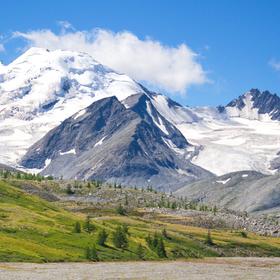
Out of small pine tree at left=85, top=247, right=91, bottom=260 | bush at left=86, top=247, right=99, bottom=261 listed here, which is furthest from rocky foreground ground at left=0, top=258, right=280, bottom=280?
small pine tree at left=85, top=247, right=91, bottom=260

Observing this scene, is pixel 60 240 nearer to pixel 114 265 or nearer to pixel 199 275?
pixel 114 265

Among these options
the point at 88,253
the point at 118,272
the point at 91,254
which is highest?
the point at 88,253

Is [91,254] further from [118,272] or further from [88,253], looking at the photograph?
[118,272]

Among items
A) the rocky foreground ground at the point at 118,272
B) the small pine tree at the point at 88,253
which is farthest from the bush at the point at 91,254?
the rocky foreground ground at the point at 118,272

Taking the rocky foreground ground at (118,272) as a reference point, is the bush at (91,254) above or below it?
above

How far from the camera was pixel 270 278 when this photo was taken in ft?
491

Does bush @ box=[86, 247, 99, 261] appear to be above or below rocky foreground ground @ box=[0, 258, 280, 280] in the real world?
above

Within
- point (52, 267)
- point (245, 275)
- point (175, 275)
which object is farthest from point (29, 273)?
point (245, 275)

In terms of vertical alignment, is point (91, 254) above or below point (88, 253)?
below

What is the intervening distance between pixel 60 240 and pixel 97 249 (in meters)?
11.0

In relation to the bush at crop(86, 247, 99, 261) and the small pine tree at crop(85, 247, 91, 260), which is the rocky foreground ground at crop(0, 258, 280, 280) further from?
the small pine tree at crop(85, 247, 91, 260)

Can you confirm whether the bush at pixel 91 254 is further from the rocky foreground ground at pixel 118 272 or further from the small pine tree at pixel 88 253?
the rocky foreground ground at pixel 118 272

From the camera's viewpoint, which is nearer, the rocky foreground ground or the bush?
the rocky foreground ground

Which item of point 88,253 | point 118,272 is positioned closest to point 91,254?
point 88,253
